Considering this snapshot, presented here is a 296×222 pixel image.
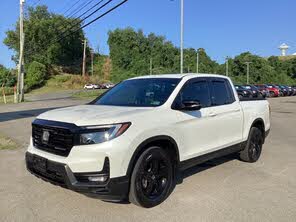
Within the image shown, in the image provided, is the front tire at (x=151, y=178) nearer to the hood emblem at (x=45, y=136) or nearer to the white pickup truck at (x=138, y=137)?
the white pickup truck at (x=138, y=137)

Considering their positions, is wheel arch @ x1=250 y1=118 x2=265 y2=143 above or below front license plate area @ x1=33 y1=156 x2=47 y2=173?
above

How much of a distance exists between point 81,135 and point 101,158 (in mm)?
380

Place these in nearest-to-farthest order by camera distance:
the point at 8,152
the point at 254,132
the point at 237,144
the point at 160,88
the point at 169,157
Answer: the point at 169,157 → the point at 160,88 → the point at 237,144 → the point at 254,132 → the point at 8,152

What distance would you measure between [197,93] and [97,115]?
1.99 metres

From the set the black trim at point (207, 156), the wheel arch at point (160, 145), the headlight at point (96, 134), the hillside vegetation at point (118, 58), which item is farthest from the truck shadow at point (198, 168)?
the hillside vegetation at point (118, 58)

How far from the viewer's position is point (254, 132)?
763 cm

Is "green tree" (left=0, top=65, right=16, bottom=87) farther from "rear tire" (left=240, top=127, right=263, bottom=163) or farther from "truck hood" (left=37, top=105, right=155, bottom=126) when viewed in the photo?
"truck hood" (left=37, top=105, right=155, bottom=126)

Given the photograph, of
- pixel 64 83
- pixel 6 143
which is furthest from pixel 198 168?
pixel 64 83

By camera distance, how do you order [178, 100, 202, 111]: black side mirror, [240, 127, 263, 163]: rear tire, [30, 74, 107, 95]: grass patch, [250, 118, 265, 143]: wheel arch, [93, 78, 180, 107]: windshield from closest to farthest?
→ [178, 100, 202, 111]: black side mirror → [93, 78, 180, 107]: windshield → [240, 127, 263, 163]: rear tire → [250, 118, 265, 143]: wheel arch → [30, 74, 107, 95]: grass patch

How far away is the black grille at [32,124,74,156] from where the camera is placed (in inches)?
183

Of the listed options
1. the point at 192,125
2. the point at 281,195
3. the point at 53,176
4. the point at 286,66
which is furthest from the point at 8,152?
the point at 286,66

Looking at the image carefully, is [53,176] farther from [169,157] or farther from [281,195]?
[281,195]

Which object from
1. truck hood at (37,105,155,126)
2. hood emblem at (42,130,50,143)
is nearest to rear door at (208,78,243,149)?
truck hood at (37,105,155,126)

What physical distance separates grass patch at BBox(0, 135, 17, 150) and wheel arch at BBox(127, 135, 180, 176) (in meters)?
5.39
